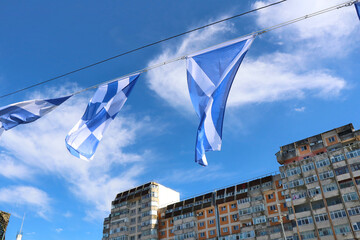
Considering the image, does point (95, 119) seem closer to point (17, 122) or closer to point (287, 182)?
point (17, 122)

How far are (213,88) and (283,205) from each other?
51.8 meters

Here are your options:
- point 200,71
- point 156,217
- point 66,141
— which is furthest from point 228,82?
point 156,217

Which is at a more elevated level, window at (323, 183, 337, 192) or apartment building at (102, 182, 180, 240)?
apartment building at (102, 182, 180, 240)

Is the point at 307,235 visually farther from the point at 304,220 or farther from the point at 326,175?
the point at 326,175

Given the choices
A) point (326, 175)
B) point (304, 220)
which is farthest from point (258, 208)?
point (326, 175)

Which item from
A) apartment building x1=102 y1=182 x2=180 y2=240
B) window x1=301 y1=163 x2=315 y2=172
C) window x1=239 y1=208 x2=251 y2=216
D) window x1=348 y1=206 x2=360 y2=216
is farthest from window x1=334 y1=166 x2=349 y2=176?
apartment building x1=102 y1=182 x2=180 y2=240

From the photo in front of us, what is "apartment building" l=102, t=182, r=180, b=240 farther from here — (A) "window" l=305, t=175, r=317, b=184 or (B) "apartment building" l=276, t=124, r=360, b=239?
(A) "window" l=305, t=175, r=317, b=184

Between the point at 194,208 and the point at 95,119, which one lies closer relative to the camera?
the point at 95,119

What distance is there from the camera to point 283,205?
59125mm

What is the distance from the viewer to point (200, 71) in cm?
1426

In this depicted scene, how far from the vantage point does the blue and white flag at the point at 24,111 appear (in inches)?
694

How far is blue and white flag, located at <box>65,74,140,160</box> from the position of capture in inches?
640

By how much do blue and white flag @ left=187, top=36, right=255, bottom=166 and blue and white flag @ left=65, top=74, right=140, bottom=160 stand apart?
3.90 m

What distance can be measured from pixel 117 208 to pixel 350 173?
5767 cm
